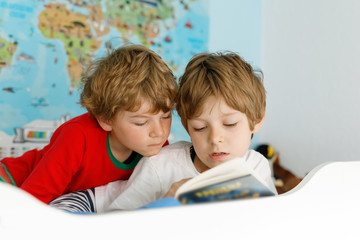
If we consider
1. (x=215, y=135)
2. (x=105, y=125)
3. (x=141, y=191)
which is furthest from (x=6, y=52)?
(x=215, y=135)

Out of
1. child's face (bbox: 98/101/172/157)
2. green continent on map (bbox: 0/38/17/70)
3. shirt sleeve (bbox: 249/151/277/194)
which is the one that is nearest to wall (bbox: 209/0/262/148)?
green continent on map (bbox: 0/38/17/70)

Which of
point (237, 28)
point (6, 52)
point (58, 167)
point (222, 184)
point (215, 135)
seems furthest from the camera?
point (237, 28)

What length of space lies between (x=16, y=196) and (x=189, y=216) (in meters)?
0.26

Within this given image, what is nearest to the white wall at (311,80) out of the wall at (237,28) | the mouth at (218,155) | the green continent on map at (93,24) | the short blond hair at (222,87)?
the wall at (237,28)

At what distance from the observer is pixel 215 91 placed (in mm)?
1010

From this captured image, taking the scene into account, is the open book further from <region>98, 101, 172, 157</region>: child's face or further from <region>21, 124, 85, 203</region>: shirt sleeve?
<region>21, 124, 85, 203</region>: shirt sleeve

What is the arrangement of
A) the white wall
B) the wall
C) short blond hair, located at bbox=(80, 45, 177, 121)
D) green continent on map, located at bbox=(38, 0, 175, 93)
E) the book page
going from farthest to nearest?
1. the wall
2. green continent on map, located at bbox=(38, 0, 175, 93)
3. the white wall
4. short blond hair, located at bbox=(80, 45, 177, 121)
5. the book page

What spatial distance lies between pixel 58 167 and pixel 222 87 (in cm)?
56

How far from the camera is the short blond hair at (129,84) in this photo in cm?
108

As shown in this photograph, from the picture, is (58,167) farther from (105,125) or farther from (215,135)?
(215,135)

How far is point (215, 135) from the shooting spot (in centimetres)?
98

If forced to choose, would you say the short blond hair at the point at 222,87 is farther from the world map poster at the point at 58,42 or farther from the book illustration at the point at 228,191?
the world map poster at the point at 58,42

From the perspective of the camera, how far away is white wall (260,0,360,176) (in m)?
1.98

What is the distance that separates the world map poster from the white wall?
0.75 meters
